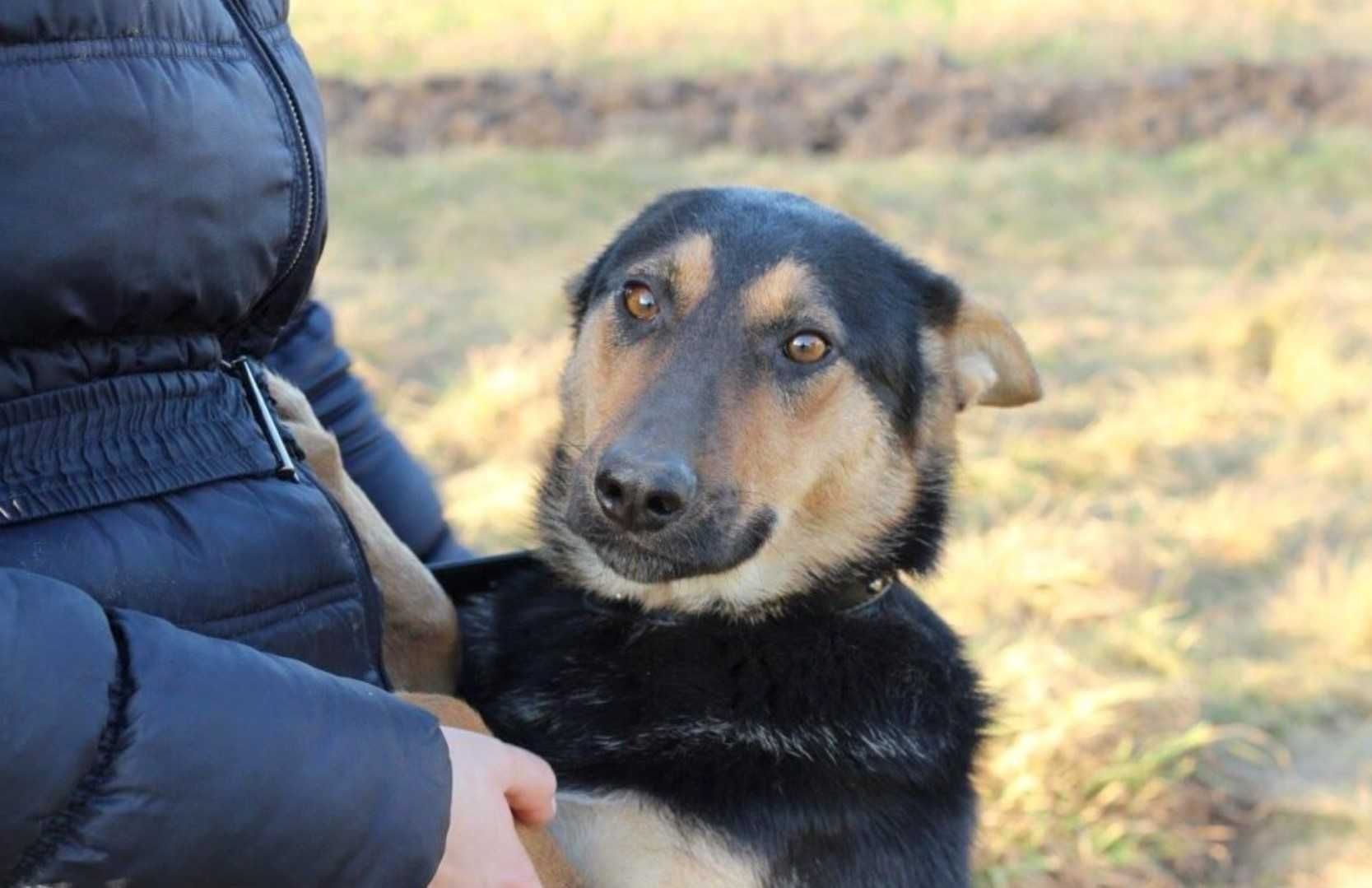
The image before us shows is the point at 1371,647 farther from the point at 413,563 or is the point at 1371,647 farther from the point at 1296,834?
the point at 413,563

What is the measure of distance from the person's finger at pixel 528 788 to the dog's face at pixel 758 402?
498 millimetres

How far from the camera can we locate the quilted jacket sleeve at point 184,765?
4.73 ft

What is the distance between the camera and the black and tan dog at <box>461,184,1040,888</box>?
226 centimetres

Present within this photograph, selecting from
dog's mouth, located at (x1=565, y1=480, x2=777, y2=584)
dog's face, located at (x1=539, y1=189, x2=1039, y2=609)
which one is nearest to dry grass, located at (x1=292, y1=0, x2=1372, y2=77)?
dog's face, located at (x1=539, y1=189, x2=1039, y2=609)

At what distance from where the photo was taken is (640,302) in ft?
8.68

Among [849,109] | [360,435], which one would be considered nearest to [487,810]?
[360,435]

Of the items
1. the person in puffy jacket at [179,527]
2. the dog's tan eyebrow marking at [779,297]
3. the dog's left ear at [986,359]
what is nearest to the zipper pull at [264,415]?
the person in puffy jacket at [179,527]

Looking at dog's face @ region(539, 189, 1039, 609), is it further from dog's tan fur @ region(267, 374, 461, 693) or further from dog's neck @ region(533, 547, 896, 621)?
dog's tan fur @ region(267, 374, 461, 693)

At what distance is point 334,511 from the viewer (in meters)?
2.00

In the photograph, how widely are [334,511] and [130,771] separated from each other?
0.58 meters

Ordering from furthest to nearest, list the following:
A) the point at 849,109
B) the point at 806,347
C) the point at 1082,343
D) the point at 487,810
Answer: the point at 849,109, the point at 1082,343, the point at 806,347, the point at 487,810

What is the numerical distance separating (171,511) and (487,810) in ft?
1.62

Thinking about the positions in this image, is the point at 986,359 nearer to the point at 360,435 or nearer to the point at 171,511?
the point at 360,435

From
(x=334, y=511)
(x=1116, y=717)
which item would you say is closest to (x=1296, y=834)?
(x=1116, y=717)
